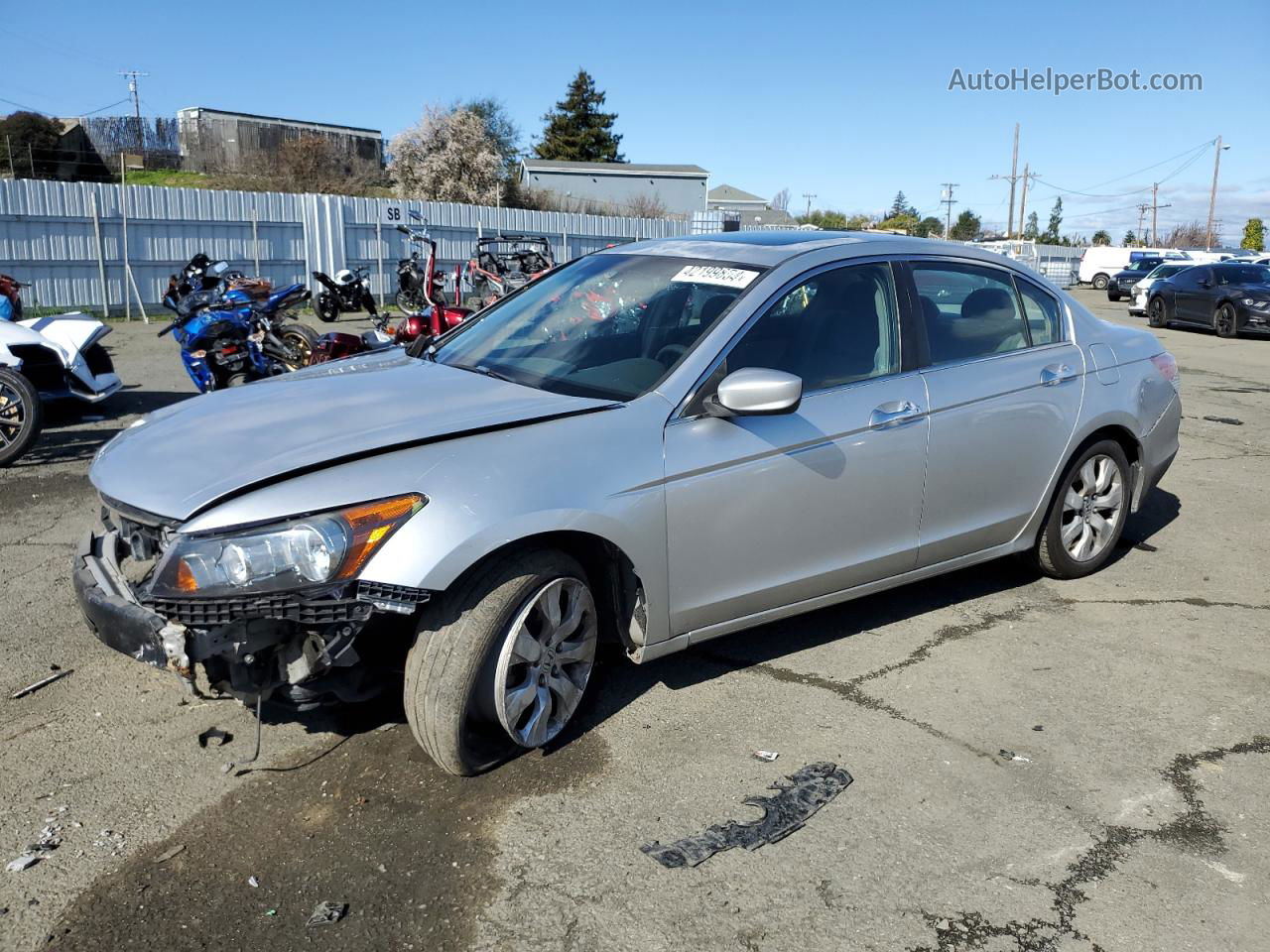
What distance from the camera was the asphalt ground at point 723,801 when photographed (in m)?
2.72

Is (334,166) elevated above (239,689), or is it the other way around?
(334,166)

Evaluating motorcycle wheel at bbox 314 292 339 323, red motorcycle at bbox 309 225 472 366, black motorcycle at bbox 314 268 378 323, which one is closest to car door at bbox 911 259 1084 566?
red motorcycle at bbox 309 225 472 366

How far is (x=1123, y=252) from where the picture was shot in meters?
41.4

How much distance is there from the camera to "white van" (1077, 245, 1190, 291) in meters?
41.0

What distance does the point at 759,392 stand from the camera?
11.5 ft

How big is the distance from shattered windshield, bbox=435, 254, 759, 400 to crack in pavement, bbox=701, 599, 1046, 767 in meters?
1.37

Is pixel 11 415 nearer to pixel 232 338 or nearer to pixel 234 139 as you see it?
pixel 232 338

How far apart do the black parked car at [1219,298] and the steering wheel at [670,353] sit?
833 inches

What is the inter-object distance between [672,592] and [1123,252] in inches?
1718

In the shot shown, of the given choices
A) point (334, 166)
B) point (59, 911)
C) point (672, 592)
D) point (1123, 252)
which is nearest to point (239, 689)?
point (59, 911)

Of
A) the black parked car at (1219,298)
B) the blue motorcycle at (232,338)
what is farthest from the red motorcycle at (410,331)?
the black parked car at (1219,298)

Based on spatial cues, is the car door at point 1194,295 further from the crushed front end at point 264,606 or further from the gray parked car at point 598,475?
the crushed front end at point 264,606

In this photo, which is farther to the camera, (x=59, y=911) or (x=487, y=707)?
(x=487, y=707)

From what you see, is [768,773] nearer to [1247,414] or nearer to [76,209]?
[1247,414]
